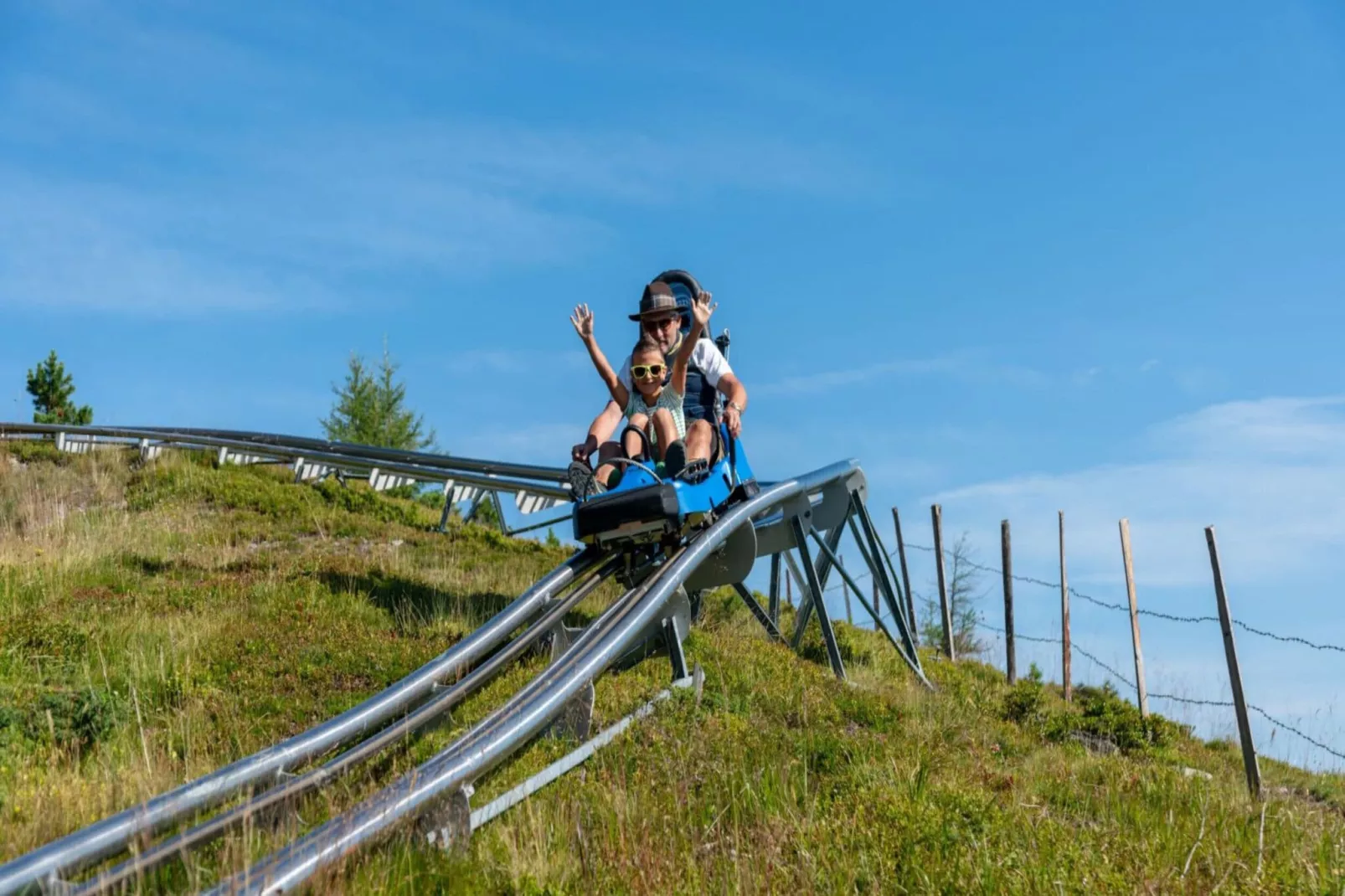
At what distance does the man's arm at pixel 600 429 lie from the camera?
394 inches

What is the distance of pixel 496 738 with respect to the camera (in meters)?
6.34

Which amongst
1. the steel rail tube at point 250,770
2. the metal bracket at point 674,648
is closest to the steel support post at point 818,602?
the metal bracket at point 674,648

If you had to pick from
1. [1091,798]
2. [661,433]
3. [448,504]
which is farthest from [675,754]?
[448,504]

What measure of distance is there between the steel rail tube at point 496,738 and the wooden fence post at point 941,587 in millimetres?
9173

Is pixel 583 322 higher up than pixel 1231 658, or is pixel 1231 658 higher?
pixel 583 322

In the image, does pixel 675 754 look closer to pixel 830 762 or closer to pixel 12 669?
pixel 830 762

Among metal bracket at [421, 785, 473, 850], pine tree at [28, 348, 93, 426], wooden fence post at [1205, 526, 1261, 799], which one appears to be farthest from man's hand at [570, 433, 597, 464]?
pine tree at [28, 348, 93, 426]

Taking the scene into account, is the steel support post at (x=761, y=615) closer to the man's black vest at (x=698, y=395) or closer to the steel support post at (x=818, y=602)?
the steel support post at (x=818, y=602)

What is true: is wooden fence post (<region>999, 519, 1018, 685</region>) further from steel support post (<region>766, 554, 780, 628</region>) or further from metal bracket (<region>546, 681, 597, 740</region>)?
metal bracket (<region>546, 681, 597, 740</region>)

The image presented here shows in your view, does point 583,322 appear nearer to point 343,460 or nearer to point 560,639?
point 560,639

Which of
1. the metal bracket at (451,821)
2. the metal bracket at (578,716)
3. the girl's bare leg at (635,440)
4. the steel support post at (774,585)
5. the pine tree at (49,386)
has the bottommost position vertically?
the metal bracket at (451,821)

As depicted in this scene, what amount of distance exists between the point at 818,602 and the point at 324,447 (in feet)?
34.1

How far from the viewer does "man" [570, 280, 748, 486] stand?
10.0 meters

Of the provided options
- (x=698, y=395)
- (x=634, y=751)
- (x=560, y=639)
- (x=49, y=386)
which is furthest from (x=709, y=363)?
(x=49, y=386)
